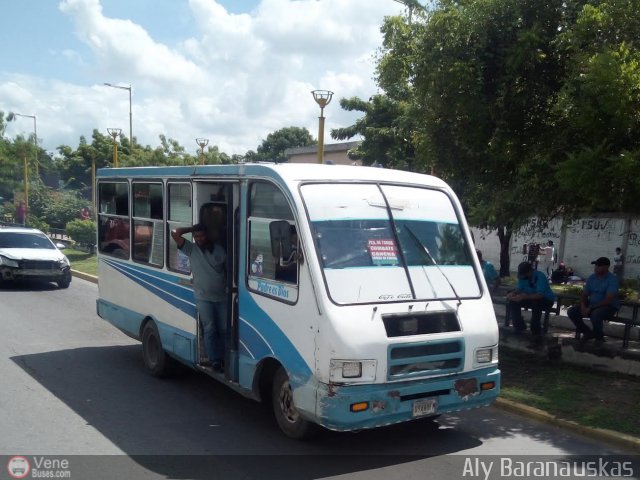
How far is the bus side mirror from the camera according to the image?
5535 millimetres

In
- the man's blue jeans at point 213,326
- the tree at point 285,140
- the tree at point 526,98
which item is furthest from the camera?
the tree at point 285,140

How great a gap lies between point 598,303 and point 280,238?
5.21 metres

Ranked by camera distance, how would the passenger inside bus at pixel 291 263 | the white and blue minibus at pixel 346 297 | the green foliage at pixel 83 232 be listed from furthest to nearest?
the green foliage at pixel 83 232 < the passenger inside bus at pixel 291 263 < the white and blue minibus at pixel 346 297

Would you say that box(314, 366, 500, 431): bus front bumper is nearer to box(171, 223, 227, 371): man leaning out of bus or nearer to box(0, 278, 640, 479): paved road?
box(0, 278, 640, 479): paved road

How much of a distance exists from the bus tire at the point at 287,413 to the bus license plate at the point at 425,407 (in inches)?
35.9

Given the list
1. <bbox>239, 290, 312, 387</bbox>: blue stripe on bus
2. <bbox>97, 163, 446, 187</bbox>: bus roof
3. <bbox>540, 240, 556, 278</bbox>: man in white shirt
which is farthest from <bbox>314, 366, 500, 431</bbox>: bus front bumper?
<bbox>540, 240, 556, 278</bbox>: man in white shirt

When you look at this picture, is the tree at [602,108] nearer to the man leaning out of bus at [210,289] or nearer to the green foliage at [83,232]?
the man leaning out of bus at [210,289]

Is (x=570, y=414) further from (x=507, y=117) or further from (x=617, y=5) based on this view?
(x=617, y=5)

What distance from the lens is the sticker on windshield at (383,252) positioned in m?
5.62

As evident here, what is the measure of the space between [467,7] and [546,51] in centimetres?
118

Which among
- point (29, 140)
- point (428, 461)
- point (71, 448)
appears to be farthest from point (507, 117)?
point (29, 140)

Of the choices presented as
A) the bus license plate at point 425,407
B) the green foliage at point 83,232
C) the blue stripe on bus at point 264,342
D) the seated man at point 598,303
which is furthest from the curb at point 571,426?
the green foliage at point 83,232

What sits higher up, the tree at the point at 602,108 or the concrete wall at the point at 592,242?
→ the tree at the point at 602,108

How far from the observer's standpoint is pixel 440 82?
8.38 m
